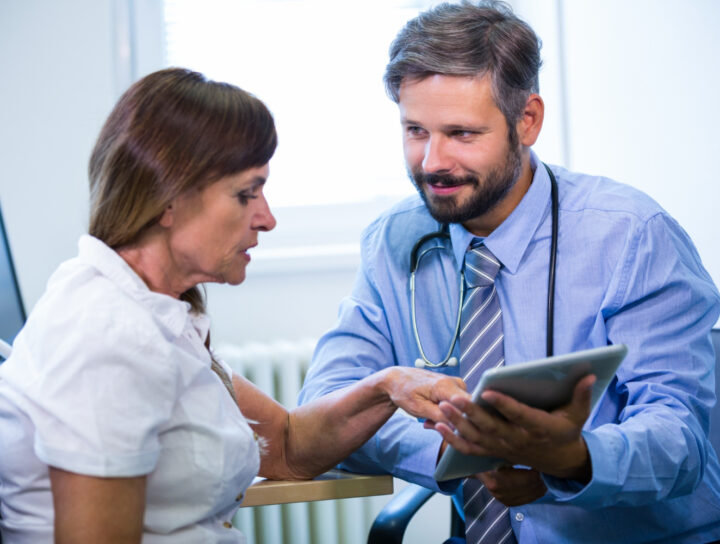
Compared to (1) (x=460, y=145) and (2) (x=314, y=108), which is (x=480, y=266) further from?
(2) (x=314, y=108)

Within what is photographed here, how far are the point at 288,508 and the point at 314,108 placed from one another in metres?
1.16

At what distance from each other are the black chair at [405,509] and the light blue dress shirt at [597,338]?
81 mm

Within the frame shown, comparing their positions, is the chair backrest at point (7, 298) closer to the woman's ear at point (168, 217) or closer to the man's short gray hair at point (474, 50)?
the woman's ear at point (168, 217)

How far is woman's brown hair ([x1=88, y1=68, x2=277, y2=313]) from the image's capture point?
941 millimetres

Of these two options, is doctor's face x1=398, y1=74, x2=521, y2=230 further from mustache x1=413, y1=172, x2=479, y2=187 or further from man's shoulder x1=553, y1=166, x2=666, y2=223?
man's shoulder x1=553, y1=166, x2=666, y2=223

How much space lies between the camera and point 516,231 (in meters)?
1.34

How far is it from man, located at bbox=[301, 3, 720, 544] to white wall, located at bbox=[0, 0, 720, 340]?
41 cm

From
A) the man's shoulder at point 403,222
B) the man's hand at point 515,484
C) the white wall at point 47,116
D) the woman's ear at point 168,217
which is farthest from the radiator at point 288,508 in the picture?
the woman's ear at point 168,217

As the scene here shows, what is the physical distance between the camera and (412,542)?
226 cm

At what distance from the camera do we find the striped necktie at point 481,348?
1246 millimetres

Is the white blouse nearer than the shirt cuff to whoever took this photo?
Yes

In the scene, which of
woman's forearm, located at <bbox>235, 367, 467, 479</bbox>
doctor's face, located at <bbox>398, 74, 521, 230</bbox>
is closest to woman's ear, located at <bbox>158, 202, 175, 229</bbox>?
woman's forearm, located at <bbox>235, 367, 467, 479</bbox>

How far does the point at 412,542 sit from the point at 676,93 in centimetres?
141

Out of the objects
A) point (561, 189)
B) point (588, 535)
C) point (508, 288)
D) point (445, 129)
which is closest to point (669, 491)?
point (588, 535)
